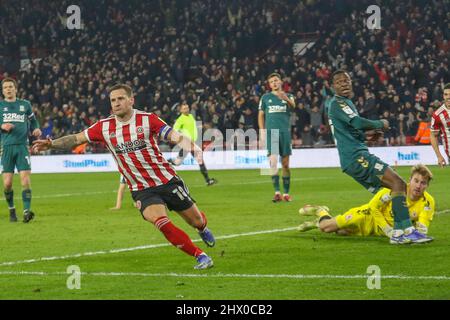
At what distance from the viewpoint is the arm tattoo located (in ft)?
31.9

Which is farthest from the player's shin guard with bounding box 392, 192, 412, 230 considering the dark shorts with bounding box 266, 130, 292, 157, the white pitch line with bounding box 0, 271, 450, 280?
the dark shorts with bounding box 266, 130, 292, 157

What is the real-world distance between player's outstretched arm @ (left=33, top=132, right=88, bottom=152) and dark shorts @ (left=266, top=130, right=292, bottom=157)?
349 inches

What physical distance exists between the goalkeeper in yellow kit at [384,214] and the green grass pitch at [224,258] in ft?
0.61

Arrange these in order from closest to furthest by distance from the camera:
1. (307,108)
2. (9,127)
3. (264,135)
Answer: (9,127) → (264,135) → (307,108)

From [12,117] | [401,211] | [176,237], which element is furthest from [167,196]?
[12,117]

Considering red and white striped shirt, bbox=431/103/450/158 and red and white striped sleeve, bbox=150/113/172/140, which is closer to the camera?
red and white striped sleeve, bbox=150/113/172/140

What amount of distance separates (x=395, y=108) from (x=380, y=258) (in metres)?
22.2

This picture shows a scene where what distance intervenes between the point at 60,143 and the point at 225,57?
29598mm

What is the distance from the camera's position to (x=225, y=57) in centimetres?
3900

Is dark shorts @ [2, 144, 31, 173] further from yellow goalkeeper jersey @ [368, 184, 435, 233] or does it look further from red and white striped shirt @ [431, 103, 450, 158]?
red and white striped shirt @ [431, 103, 450, 158]

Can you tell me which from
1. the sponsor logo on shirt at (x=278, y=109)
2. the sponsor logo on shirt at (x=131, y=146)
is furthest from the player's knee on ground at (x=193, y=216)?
the sponsor logo on shirt at (x=278, y=109)

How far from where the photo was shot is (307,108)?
32.8m
